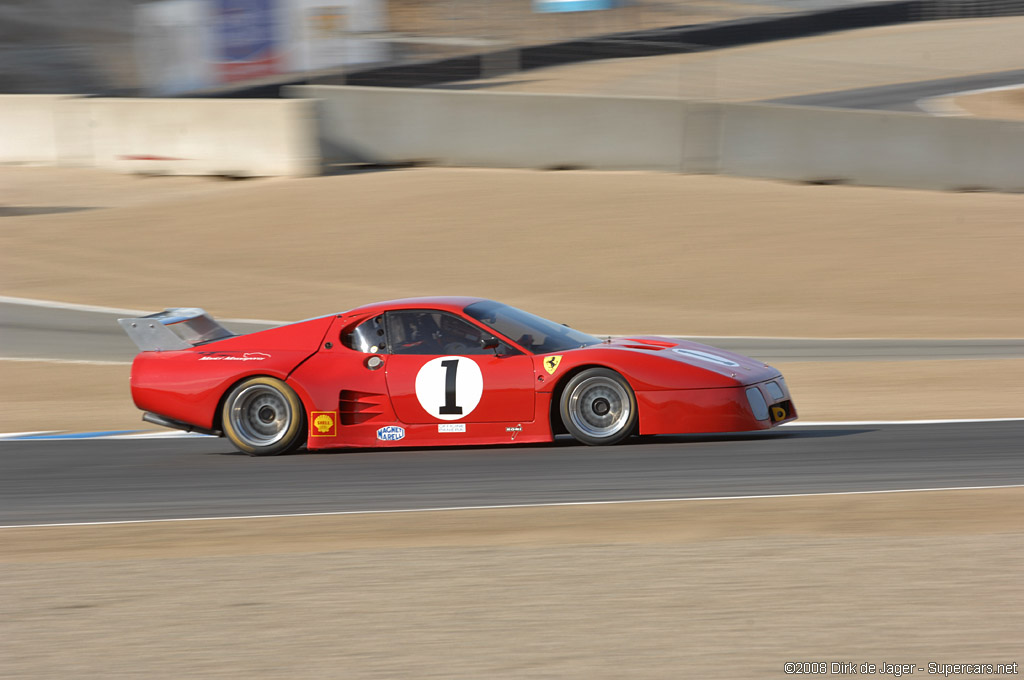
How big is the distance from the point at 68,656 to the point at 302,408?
13.9 feet

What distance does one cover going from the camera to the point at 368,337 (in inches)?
343

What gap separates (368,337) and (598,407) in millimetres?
1698

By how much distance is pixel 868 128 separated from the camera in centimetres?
1855

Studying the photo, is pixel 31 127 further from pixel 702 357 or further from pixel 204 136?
pixel 702 357

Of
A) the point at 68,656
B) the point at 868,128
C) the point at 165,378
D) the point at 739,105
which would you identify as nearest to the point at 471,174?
the point at 739,105

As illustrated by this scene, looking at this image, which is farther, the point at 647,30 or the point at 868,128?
the point at 647,30

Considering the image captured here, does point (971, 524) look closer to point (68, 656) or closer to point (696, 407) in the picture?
point (696, 407)

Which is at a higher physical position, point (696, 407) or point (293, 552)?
point (696, 407)

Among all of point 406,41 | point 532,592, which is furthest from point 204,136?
point 532,592

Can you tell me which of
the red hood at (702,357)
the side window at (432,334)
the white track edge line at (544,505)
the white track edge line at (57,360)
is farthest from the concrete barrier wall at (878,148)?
the white track edge line at (544,505)

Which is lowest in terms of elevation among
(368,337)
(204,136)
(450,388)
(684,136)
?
(450,388)

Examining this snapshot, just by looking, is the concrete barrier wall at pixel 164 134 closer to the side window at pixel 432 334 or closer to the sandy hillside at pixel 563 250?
the sandy hillside at pixel 563 250

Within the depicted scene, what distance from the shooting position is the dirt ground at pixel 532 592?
4.38 m

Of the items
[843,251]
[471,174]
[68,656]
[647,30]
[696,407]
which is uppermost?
[647,30]
